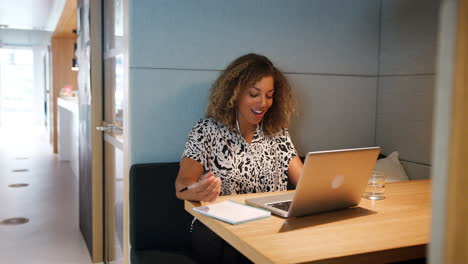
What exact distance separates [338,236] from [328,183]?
196 millimetres

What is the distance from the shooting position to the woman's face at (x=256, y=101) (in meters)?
2.12

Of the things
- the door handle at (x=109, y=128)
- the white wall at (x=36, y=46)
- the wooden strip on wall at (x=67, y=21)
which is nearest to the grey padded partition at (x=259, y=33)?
the door handle at (x=109, y=128)

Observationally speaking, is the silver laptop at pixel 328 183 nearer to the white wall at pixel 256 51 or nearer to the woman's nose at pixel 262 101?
the woman's nose at pixel 262 101

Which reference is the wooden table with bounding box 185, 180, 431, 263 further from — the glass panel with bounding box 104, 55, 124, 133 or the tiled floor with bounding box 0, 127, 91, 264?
the tiled floor with bounding box 0, 127, 91, 264

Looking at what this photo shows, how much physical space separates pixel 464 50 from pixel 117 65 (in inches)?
101

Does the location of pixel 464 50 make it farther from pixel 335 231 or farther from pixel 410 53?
pixel 410 53

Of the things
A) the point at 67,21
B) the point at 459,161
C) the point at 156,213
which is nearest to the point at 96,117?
the point at 156,213

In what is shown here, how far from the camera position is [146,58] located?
7.49ft

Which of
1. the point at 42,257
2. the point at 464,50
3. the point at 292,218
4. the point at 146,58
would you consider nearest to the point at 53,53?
the point at 42,257

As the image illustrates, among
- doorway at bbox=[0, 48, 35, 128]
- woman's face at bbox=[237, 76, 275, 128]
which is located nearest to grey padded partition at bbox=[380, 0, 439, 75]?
woman's face at bbox=[237, 76, 275, 128]

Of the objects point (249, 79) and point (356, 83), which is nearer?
point (249, 79)

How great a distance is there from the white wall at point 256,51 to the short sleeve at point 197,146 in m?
0.32

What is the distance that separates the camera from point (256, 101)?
6.95 ft

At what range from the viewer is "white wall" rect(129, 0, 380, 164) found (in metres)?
2.29
